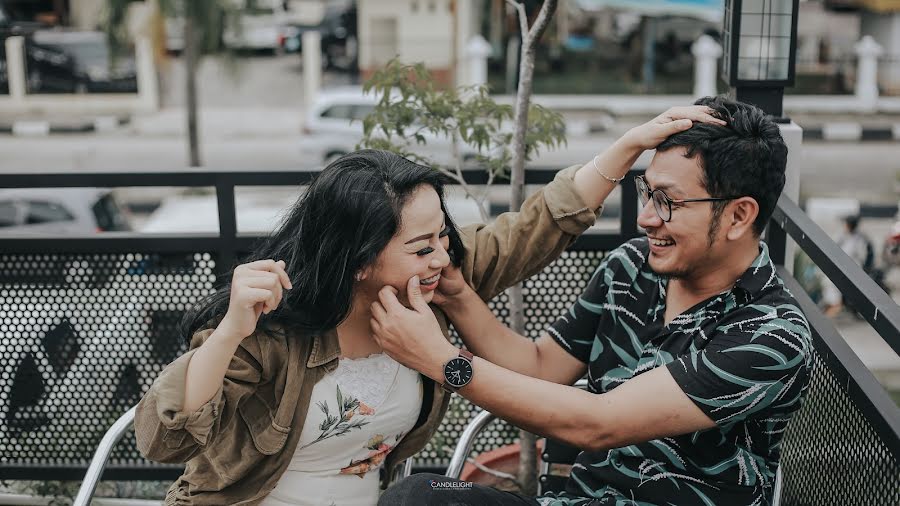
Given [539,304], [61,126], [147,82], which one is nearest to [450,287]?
[539,304]

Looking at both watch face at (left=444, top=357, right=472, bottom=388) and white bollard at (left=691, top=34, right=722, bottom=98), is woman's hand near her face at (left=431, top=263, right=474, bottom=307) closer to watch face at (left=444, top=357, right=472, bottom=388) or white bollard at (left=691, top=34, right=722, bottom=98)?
watch face at (left=444, top=357, right=472, bottom=388)

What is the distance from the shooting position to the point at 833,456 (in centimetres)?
225

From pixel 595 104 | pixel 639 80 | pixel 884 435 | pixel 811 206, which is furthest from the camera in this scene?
pixel 639 80

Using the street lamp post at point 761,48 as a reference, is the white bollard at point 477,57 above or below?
below

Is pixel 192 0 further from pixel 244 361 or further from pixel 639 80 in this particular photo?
pixel 244 361

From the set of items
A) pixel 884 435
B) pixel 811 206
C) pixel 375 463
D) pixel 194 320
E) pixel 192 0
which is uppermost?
pixel 192 0

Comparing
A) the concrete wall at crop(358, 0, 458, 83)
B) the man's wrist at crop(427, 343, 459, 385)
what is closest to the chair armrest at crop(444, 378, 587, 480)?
the man's wrist at crop(427, 343, 459, 385)

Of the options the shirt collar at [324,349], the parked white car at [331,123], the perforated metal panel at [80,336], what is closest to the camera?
the shirt collar at [324,349]

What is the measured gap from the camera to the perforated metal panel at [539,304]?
10.3ft

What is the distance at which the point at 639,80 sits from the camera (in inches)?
853

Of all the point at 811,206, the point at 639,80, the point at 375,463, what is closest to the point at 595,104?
the point at 639,80

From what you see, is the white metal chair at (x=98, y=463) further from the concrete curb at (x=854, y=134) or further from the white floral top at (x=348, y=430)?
the concrete curb at (x=854, y=134)

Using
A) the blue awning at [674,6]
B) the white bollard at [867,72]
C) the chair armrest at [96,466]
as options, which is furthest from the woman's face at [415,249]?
the white bollard at [867,72]

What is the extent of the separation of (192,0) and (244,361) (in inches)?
515
